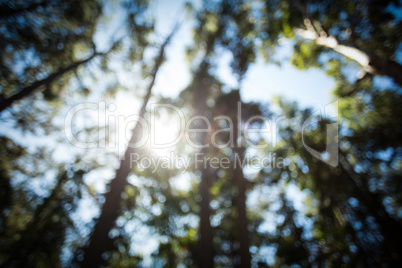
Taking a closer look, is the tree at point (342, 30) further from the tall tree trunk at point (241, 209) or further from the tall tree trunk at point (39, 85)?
the tall tree trunk at point (39, 85)

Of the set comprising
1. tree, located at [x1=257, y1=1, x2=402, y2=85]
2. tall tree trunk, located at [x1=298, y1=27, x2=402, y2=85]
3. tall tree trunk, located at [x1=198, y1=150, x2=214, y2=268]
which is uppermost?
tree, located at [x1=257, y1=1, x2=402, y2=85]

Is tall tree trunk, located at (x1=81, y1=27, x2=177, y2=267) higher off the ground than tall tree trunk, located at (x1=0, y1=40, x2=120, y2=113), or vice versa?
tall tree trunk, located at (x1=0, y1=40, x2=120, y2=113)

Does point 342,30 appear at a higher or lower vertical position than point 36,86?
higher

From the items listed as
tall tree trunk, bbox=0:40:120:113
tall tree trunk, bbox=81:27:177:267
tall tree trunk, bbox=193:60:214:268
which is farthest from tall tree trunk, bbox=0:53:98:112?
tall tree trunk, bbox=193:60:214:268

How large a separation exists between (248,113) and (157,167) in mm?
6337

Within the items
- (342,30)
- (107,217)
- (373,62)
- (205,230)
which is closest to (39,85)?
(107,217)

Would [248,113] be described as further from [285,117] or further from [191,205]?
[191,205]

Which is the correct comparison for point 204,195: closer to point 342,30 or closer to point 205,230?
point 205,230

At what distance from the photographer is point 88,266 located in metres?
4.25

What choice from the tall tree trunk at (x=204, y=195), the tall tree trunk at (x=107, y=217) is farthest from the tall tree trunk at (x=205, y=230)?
the tall tree trunk at (x=107, y=217)

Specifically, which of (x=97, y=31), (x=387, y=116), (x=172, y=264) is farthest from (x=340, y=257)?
(x=97, y=31)

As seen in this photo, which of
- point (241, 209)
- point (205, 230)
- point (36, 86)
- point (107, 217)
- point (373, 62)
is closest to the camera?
point (373, 62)

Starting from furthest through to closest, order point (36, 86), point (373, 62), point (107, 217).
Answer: point (36, 86) < point (107, 217) < point (373, 62)

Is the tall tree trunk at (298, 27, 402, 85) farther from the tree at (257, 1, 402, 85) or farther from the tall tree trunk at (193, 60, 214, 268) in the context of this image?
the tall tree trunk at (193, 60, 214, 268)
